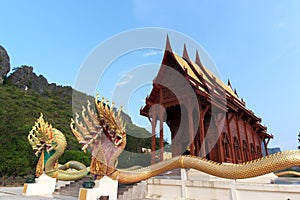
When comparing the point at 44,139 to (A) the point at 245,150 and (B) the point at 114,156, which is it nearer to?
(B) the point at 114,156

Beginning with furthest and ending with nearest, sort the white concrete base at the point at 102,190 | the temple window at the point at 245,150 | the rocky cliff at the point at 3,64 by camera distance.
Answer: the rocky cliff at the point at 3,64
the temple window at the point at 245,150
the white concrete base at the point at 102,190

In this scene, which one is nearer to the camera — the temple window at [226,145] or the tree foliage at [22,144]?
the temple window at [226,145]

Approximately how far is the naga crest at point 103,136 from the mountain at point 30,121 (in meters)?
0.74

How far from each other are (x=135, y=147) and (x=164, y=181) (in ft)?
79.1

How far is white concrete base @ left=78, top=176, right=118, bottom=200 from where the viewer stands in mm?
6094

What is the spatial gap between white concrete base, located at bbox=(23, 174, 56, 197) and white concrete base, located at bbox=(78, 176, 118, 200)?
9.93 feet

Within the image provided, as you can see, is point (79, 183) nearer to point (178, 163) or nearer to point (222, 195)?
point (178, 163)

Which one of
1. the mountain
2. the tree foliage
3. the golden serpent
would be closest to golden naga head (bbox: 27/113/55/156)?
the mountain

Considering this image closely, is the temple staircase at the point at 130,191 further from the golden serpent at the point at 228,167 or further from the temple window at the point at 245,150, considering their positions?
the temple window at the point at 245,150

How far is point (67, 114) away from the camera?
43.9 metres

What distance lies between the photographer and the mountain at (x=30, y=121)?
15770 millimetres

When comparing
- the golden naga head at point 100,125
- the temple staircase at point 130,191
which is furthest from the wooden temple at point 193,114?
the golden naga head at point 100,125

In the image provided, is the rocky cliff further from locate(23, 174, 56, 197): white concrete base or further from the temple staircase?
the temple staircase

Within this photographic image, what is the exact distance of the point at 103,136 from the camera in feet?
22.3
